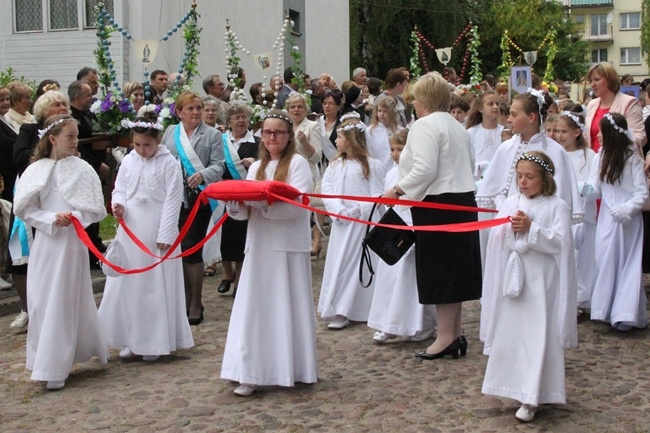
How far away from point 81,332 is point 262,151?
190 cm

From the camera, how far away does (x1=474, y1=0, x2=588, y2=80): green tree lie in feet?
183

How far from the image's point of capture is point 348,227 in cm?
982

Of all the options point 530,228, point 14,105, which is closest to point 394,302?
point 530,228

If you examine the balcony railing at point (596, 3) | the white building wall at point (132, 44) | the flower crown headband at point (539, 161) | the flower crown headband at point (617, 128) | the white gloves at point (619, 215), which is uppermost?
the balcony railing at point (596, 3)

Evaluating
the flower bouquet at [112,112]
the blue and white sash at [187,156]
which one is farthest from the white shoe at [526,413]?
the flower bouquet at [112,112]

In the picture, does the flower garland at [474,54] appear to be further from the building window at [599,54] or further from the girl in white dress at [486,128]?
the building window at [599,54]

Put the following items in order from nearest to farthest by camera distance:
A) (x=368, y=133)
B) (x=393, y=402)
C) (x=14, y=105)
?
(x=393, y=402), (x=14, y=105), (x=368, y=133)

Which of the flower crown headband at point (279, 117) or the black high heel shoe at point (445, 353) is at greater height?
the flower crown headband at point (279, 117)

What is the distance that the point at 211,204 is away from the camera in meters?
10.3

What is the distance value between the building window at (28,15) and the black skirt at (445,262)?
684 inches

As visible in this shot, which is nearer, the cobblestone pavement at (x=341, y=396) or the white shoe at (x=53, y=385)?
the cobblestone pavement at (x=341, y=396)

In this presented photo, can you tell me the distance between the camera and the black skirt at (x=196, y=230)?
32.3ft

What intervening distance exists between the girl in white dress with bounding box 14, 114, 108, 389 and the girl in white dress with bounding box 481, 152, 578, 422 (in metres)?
3.01

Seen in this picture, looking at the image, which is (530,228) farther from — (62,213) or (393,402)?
(62,213)
